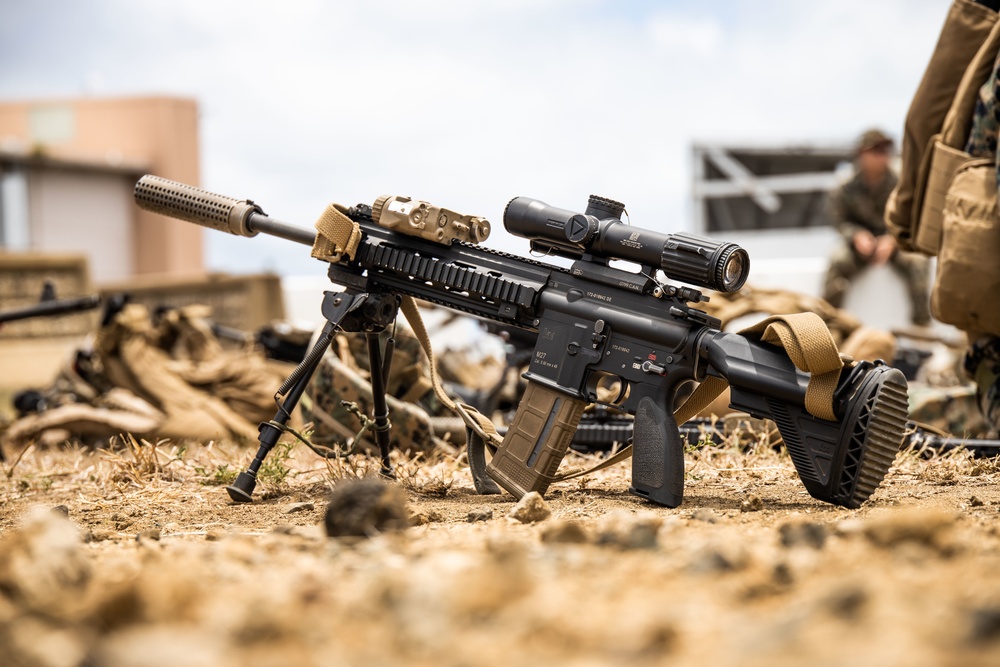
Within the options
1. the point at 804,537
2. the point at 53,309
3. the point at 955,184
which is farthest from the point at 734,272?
the point at 53,309

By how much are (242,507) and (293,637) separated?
8.02 ft

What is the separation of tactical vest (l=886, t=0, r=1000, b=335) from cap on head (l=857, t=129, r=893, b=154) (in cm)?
514

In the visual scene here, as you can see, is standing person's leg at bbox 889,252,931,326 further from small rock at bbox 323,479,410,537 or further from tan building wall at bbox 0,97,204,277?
tan building wall at bbox 0,97,204,277

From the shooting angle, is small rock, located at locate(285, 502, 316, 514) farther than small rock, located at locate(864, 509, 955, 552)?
Yes

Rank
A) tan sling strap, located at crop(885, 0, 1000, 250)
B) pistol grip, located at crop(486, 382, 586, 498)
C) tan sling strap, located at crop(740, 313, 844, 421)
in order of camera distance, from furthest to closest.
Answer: tan sling strap, located at crop(885, 0, 1000, 250), pistol grip, located at crop(486, 382, 586, 498), tan sling strap, located at crop(740, 313, 844, 421)

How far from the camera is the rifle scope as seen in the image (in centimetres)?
348

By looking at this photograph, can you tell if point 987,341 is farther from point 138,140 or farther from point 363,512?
point 138,140

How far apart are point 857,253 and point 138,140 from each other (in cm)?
1821

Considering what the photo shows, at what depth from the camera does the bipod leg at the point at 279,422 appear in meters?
3.97

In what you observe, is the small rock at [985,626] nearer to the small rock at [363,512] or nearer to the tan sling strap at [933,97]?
the small rock at [363,512]

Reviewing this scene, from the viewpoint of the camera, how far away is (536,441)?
379 centimetres

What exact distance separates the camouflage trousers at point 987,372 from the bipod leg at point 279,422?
309cm

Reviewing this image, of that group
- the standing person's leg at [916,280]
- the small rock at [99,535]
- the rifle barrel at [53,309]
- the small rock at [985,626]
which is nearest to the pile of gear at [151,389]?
the rifle barrel at [53,309]

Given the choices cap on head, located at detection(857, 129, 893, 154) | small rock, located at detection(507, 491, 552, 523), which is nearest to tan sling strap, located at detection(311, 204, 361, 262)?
small rock, located at detection(507, 491, 552, 523)
